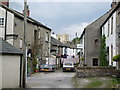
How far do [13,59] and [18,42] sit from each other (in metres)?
11.4

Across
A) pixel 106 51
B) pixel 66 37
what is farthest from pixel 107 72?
pixel 66 37

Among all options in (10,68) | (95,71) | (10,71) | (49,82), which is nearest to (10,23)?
(49,82)

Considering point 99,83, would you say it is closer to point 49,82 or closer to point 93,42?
point 49,82

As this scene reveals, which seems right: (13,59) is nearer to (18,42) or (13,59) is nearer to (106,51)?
(18,42)

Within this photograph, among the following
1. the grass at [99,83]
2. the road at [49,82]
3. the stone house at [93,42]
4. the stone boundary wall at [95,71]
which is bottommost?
the road at [49,82]

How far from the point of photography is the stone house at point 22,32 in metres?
24.7

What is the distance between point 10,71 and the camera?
49.3 ft

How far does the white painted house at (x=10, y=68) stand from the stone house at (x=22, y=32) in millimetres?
7141

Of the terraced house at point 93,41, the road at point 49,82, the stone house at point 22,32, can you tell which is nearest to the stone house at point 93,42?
the terraced house at point 93,41

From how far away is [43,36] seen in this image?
3825 centimetres

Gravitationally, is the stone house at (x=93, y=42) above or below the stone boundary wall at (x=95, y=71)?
above

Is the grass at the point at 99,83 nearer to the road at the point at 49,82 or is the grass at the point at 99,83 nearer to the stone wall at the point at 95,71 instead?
the road at the point at 49,82

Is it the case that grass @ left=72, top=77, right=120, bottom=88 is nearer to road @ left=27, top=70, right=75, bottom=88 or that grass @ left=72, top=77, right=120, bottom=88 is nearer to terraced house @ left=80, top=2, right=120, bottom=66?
road @ left=27, top=70, right=75, bottom=88

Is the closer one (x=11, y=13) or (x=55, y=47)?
(x=11, y=13)
